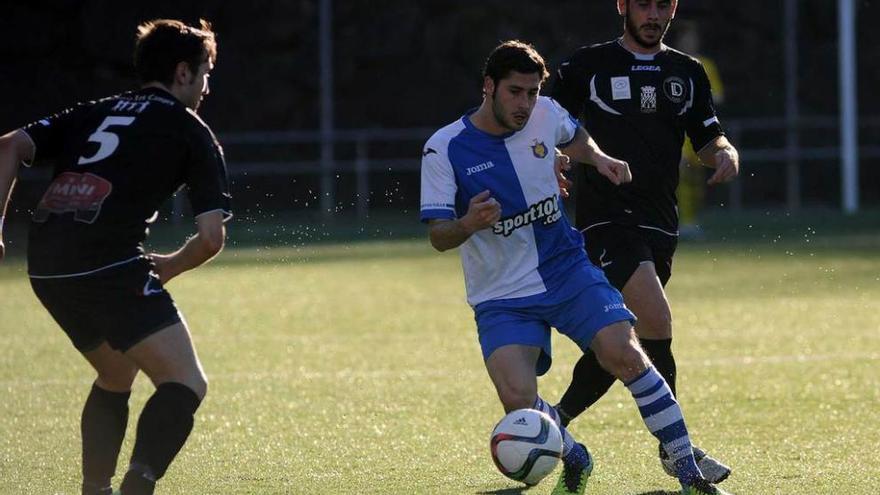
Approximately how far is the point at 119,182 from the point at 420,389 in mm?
4004

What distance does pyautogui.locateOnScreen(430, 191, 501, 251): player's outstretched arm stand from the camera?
5.73 meters

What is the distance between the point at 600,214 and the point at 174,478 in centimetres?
204

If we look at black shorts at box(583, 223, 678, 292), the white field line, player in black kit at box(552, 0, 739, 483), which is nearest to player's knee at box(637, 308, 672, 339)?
player in black kit at box(552, 0, 739, 483)

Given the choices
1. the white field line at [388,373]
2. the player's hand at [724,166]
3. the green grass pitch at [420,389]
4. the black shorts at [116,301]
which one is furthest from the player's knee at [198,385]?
the white field line at [388,373]

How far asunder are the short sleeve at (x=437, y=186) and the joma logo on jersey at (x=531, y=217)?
21 centimetres

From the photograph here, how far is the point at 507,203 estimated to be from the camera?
6184 millimetres

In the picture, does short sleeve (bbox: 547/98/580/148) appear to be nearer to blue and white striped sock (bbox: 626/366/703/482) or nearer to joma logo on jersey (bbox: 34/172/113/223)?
blue and white striped sock (bbox: 626/366/703/482)

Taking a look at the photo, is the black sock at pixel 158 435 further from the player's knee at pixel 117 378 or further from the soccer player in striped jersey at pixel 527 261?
the soccer player in striped jersey at pixel 527 261

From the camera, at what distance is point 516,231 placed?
6.21 metres

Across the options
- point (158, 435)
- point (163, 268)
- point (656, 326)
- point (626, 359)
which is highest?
point (163, 268)

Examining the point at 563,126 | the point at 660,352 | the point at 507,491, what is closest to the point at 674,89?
the point at 563,126

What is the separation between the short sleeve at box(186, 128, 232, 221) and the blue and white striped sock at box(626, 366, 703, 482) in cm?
166

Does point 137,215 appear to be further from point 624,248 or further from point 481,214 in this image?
point 624,248

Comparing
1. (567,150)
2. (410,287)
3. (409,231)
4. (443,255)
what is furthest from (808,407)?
(409,231)
